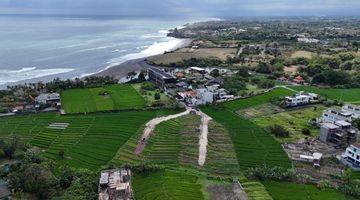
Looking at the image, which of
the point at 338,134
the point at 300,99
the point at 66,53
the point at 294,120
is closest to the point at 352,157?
the point at 338,134

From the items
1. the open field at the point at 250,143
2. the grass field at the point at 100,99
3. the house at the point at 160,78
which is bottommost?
the open field at the point at 250,143

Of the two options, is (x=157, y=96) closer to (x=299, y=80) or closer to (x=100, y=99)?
(x=100, y=99)

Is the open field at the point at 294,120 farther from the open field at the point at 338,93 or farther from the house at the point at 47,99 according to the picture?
the house at the point at 47,99

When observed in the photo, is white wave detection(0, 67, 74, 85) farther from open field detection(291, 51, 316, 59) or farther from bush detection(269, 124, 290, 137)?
open field detection(291, 51, 316, 59)

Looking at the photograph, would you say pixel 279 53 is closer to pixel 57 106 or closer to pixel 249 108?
pixel 249 108

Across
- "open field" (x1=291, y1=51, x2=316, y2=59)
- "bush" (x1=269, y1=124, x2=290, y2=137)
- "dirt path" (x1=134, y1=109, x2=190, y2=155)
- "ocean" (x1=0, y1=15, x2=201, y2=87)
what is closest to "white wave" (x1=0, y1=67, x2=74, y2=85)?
"ocean" (x1=0, y1=15, x2=201, y2=87)

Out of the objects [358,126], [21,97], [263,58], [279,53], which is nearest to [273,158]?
[358,126]

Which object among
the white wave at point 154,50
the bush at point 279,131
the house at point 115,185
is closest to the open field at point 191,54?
the white wave at point 154,50

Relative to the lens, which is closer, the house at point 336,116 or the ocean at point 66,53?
the house at point 336,116
